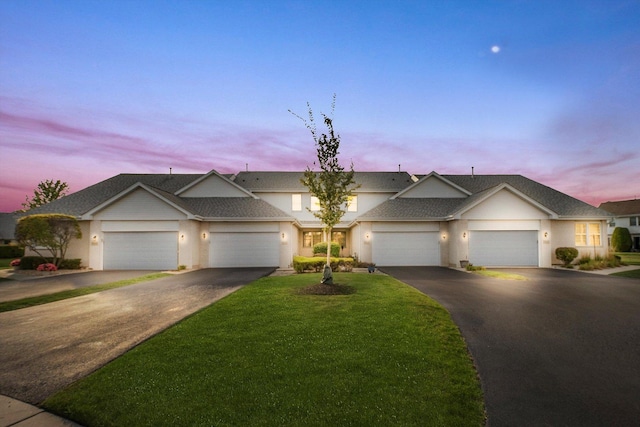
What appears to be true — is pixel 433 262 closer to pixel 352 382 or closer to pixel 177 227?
pixel 177 227

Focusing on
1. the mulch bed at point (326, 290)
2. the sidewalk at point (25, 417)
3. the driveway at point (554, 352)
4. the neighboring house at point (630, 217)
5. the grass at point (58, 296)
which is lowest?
the driveway at point (554, 352)

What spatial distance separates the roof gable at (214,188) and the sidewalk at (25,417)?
2123 cm

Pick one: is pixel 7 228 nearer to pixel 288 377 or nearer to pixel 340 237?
pixel 340 237

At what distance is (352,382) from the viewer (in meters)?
4.44

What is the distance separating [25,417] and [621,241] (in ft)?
181

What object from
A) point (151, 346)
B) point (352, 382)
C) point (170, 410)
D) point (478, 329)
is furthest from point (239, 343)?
point (478, 329)

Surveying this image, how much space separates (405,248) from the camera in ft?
73.0

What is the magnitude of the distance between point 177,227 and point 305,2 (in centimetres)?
1494

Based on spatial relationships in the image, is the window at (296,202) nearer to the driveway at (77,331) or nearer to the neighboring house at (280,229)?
the neighboring house at (280,229)

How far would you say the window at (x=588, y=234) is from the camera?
21844 mm

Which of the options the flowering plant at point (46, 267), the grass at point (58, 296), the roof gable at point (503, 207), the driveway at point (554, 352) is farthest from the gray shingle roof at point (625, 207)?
the flowering plant at point (46, 267)

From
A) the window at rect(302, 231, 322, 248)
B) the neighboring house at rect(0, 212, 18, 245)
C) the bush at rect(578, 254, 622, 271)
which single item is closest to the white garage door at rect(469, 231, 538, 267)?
the bush at rect(578, 254, 622, 271)

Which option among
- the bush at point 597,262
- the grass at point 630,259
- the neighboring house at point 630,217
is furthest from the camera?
the neighboring house at point 630,217

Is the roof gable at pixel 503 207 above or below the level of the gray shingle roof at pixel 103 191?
below
